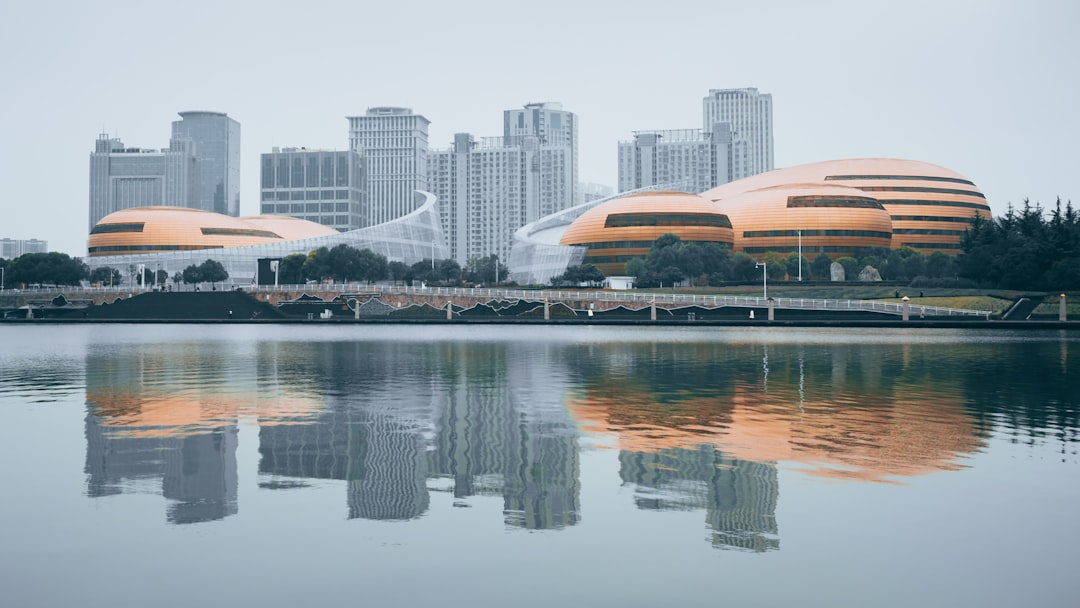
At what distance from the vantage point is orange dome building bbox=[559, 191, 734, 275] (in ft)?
566

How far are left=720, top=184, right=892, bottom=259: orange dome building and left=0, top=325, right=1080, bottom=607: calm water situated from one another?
140 meters

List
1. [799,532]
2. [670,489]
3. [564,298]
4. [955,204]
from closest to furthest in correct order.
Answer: [799,532] → [670,489] → [564,298] → [955,204]

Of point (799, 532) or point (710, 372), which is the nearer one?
point (799, 532)

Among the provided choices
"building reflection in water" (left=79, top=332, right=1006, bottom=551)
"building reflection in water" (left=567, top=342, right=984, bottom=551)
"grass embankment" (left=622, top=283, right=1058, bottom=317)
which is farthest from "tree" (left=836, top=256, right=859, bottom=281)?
"building reflection in water" (left=567, top=342, right=984, bottom=551)

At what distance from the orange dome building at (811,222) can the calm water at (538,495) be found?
140 meters

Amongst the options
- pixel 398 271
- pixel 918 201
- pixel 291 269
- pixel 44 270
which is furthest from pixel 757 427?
pixel 918 201

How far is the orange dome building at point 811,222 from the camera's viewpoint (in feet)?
565

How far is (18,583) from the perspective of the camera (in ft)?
35.5

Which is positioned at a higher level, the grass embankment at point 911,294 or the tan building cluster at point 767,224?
the tan building cluster at point 767,224

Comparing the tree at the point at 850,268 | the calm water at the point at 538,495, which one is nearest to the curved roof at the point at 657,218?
the tree at the point at 850,268

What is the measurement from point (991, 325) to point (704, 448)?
85.7m

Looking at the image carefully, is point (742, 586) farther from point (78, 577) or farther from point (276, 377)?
point (276, 377)

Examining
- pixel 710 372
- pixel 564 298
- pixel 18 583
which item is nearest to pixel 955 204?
pixel 564 298

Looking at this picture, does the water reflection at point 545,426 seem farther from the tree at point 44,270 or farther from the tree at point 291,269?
the tree at point 44,270
